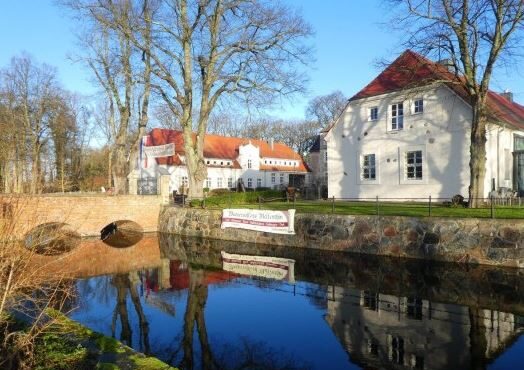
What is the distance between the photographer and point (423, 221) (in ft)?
48.3

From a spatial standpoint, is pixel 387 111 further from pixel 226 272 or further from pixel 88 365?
pixel 88 365

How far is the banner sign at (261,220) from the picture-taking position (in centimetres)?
1824

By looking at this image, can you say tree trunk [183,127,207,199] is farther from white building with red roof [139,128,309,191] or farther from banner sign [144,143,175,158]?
white building with red roof [139,128,309,191]

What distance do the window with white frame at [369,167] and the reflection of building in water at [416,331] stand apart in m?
15.6

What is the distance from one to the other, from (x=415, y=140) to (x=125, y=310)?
1822cm

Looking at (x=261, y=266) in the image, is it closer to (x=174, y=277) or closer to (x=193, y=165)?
(x=174, y=277)

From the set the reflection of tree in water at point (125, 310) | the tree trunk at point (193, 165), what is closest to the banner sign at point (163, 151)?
the tree trunk at point (193, 165)

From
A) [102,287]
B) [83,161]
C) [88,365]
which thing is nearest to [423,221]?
[102,287]

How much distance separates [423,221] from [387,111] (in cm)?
1133

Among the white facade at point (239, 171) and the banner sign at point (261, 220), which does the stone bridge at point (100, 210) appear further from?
the white facade at point (239, 171)

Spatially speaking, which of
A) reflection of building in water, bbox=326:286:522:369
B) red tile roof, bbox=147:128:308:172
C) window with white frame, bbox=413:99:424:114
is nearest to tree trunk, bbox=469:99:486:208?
window with white frame, bbox=413:99:424:114

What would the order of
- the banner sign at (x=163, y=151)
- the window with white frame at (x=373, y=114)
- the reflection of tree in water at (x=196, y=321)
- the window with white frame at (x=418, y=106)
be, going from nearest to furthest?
the reflection of tree in water at (x=196, y=321)
the window with white frame at (x=418, y=106)
the window with white frame at (x=373, y=114)
the banner sign at (x=163, y=151)

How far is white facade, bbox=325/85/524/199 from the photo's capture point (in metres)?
21.7

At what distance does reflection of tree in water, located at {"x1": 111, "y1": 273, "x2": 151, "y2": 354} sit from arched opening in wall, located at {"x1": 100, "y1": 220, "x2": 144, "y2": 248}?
7921 millimetres
